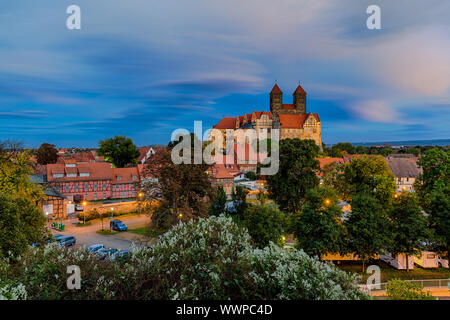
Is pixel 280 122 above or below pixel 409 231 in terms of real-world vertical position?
above

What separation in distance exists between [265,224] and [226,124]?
102514mm

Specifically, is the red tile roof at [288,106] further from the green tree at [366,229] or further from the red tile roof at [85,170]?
the green tree at [366,229]

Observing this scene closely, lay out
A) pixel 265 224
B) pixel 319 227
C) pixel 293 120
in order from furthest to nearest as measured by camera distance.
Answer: pixel 293 120 → pixel 265 224 → pixel 319 227

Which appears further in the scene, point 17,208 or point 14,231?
point 17,208

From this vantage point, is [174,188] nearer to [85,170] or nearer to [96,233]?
[96,233]

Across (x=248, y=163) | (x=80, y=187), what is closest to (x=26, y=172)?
(x=80, y=187)

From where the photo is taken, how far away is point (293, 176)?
30562mm

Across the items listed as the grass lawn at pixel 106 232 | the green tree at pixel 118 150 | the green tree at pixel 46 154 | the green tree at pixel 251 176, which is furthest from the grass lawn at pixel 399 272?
the green tree at pixel 46 154

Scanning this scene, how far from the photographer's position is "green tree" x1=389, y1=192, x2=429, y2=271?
19.9 metres

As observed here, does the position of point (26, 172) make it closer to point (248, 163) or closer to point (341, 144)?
point (248, 163)

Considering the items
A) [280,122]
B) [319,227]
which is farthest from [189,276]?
[280,122]

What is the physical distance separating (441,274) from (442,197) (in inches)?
210

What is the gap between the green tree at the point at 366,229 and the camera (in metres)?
19.6
